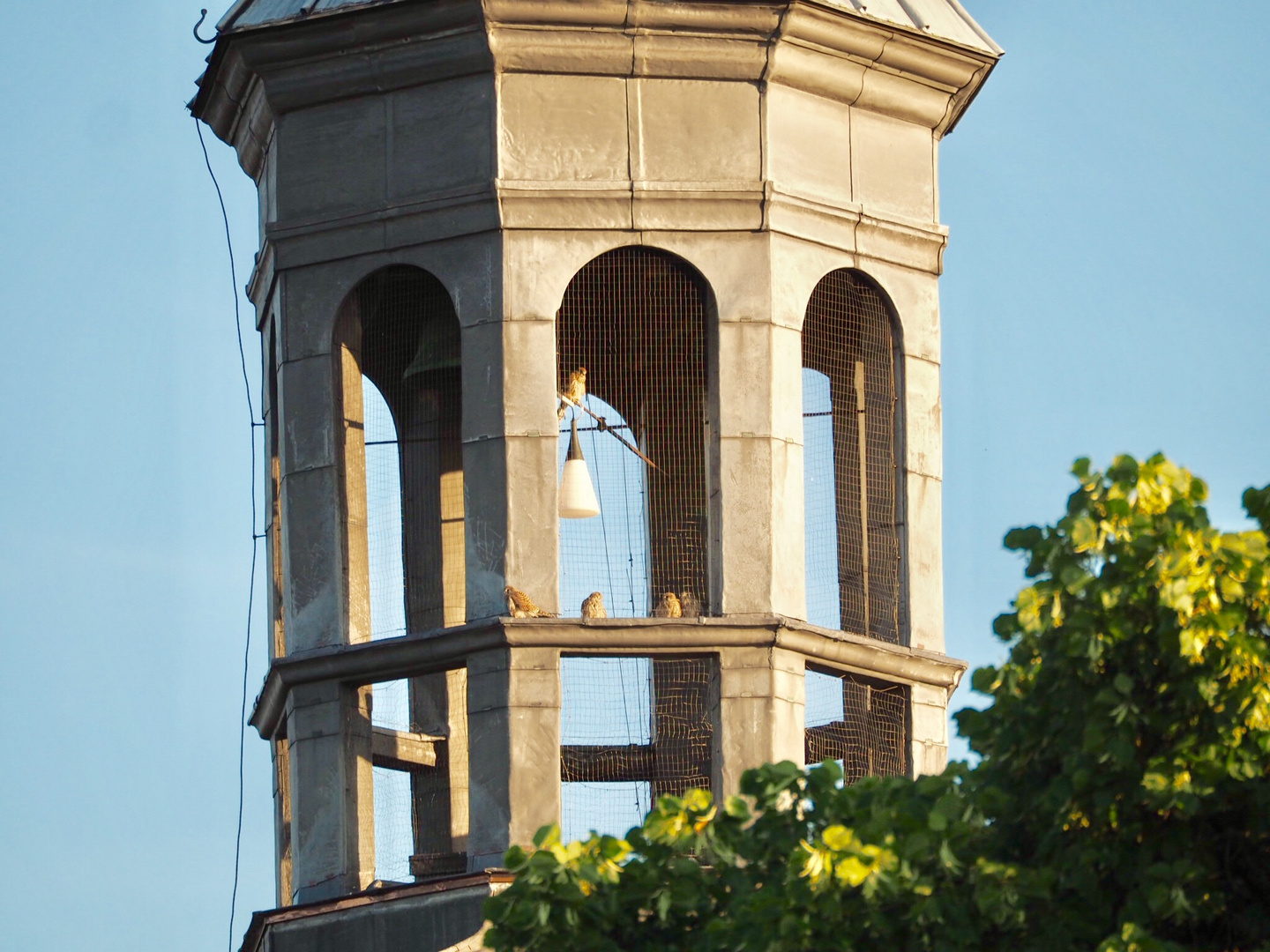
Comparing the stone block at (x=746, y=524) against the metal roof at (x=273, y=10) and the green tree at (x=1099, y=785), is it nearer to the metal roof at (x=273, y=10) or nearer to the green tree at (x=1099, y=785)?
the metal roof at (x=273, y=10)

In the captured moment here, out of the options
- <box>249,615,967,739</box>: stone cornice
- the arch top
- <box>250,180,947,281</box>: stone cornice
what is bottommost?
<box>249,615,967,739</box>: stone cornice

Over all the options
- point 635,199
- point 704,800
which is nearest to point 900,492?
point 635,199

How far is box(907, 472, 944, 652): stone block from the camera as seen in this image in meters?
33.5

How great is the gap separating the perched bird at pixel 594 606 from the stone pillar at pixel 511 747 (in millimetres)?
660

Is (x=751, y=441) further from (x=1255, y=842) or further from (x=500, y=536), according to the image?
(x=1255, y=842)

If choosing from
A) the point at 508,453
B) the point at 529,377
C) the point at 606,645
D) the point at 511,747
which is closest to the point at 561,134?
the point at 529,377

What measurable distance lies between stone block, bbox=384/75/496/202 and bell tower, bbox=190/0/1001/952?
34mm

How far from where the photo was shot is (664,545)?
1380 inches

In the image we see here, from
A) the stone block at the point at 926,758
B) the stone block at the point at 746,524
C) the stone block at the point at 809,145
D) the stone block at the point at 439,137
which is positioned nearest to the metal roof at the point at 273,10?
the stone block at the point at 439,137

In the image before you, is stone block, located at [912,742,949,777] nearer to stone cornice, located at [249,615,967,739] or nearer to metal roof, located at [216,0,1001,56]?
stone cornice, located at [249,615,967,739]

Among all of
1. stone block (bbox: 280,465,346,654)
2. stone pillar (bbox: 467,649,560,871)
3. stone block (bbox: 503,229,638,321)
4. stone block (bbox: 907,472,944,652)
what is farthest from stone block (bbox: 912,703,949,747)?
stone block (bbox: 280,465,346,654)

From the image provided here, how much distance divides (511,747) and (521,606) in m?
1.33

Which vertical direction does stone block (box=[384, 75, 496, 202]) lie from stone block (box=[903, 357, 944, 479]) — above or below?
above

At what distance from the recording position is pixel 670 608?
1288 inches
